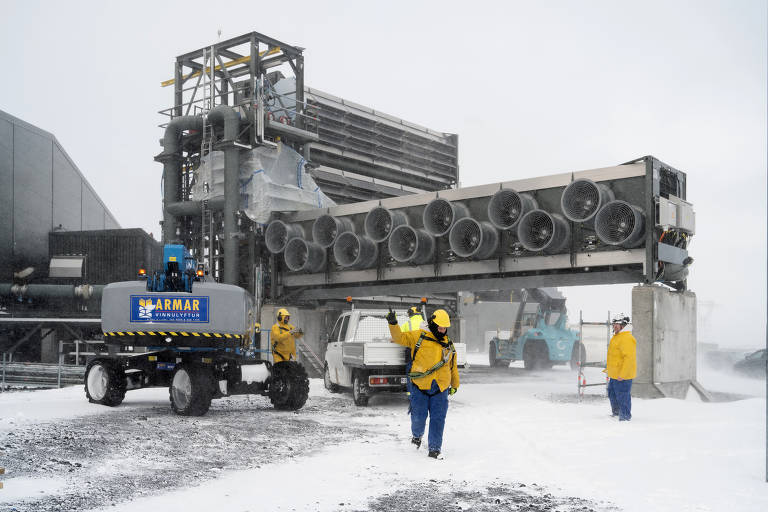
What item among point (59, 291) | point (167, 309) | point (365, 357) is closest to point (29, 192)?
point (59, 291)

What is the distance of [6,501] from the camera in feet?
22.4

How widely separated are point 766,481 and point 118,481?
714 centimetres

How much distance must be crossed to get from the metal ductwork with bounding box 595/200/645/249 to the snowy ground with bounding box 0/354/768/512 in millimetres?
4536

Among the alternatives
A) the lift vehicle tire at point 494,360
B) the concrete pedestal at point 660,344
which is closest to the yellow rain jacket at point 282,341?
the concrete pedestal at point 660,344

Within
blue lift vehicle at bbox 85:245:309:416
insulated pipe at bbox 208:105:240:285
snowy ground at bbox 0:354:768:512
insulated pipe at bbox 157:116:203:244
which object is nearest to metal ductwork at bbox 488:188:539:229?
snowy ground at bbox 0:354:768:512

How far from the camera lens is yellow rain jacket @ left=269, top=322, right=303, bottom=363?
15.5 metres

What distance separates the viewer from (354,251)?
928 inches

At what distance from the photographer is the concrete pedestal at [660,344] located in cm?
1739

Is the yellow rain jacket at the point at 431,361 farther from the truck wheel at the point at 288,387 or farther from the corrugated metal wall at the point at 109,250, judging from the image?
the corrugated metal wall at the point at 109,250

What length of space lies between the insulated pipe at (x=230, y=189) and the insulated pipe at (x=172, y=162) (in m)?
1.80

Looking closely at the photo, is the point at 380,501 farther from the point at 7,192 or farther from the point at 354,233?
the point at 7,192

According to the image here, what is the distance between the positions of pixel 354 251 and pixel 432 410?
14351 mm

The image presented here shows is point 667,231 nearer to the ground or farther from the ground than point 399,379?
farther from the ground

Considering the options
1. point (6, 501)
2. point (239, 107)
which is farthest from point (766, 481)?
point (239, 107)
